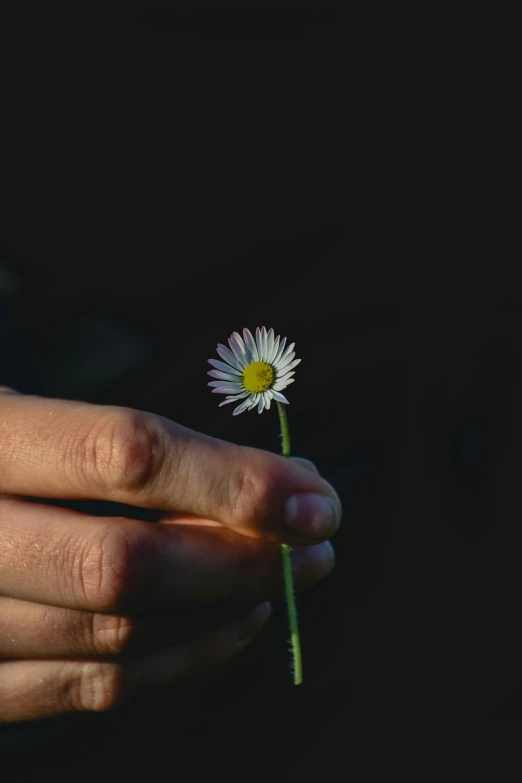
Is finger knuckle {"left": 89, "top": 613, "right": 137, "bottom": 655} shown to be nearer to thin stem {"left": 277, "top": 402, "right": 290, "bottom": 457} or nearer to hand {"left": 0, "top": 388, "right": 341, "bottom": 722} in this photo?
hand {"left": 0, "top": 388, "right": 341, "bottom": 722}

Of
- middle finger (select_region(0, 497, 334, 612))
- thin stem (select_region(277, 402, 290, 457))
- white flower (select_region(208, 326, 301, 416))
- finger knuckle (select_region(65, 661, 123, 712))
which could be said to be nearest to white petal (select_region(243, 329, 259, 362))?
white flower (select_region(208, 326, 301, 416))

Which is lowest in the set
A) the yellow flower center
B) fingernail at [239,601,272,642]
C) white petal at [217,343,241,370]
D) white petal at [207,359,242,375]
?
fingernail at [239,601,272,642]

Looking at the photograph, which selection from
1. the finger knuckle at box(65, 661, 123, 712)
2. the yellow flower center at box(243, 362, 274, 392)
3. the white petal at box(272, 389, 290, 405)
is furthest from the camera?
the finger knuckle at box(65, 661, 123, 712)

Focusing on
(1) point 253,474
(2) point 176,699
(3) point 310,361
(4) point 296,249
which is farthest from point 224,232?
(2) point 176,699

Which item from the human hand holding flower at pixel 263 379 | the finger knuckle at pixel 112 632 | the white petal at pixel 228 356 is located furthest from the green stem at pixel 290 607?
the finger knuckle at pixel 112 632

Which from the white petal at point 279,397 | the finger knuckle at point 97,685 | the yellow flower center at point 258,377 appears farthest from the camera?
the finger knuckle at point 97,685

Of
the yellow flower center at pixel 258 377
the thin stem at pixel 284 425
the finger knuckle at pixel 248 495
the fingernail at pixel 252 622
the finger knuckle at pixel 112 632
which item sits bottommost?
the finger knuckle at pixel 112 632

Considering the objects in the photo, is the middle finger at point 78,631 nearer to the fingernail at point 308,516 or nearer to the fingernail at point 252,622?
the fingernail at point 252,622
